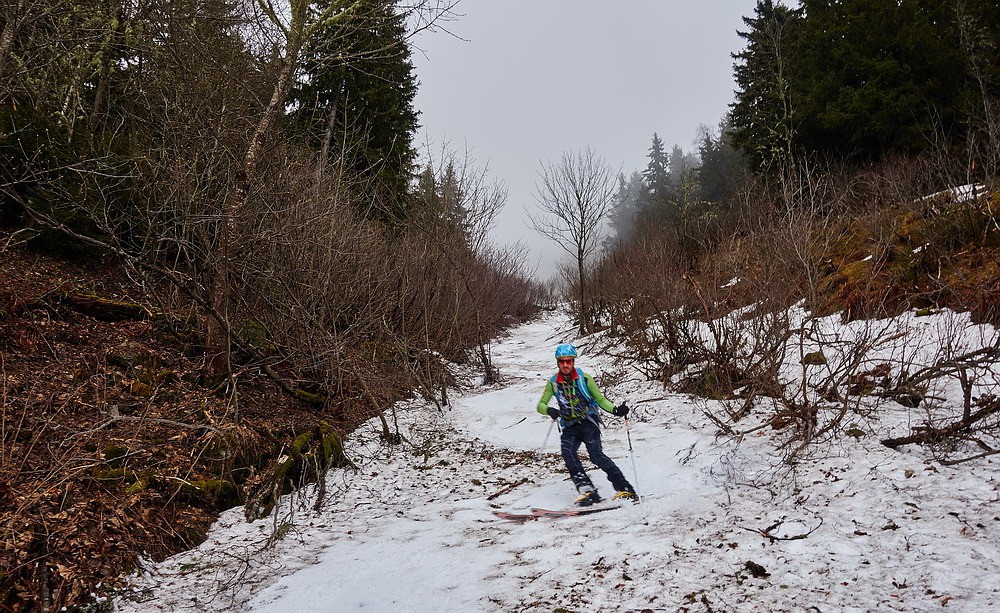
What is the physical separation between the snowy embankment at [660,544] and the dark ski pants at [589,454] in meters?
0.26

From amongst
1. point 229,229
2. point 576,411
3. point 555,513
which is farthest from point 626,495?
point 229,229

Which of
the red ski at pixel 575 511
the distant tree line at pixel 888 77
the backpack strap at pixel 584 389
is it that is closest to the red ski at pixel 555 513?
the red ski at pixel 575 511

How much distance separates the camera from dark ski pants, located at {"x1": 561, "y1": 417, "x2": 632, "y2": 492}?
15.7 feet

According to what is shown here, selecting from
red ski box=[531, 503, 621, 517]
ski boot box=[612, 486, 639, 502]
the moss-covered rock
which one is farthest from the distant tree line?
the moss-covered rock

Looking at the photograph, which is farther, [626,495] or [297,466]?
[297,466]

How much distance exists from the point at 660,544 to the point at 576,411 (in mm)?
1878

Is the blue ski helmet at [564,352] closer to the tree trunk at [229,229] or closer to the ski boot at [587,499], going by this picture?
the ski boot at [587,499]

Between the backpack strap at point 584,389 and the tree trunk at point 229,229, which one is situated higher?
→ the tree trunk at point 229,229

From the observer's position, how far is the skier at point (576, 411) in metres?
4.98

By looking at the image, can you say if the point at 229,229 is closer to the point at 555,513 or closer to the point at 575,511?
the point at 555,513

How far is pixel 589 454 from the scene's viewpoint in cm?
512

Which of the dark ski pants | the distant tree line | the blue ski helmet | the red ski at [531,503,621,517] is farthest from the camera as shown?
the distant tree line

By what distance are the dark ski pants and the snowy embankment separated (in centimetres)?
26

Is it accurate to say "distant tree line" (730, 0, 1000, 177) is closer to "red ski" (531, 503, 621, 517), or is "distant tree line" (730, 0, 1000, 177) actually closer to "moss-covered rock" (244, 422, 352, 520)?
"red ski" (531, 503, 621, 517)
